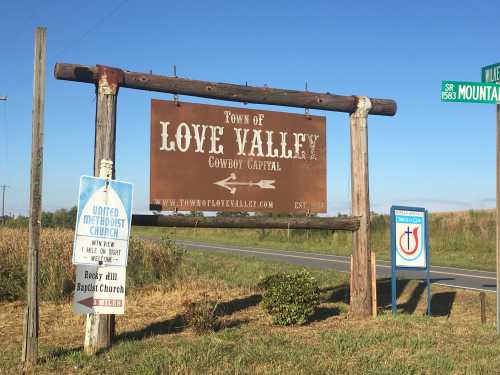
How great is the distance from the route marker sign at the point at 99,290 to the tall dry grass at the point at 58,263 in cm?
484

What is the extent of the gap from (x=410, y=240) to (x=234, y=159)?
11.4 feet

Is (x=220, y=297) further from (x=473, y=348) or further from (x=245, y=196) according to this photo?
(x=473, y=348)

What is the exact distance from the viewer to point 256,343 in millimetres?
6973

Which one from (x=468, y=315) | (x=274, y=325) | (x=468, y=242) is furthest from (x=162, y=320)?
(x=468, y=242)

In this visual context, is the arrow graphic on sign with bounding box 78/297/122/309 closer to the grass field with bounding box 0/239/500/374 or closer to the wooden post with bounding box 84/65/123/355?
the wooden post with bounding box 84/65/123/355

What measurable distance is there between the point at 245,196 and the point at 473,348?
395 cm

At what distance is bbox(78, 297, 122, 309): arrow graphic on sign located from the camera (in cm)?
666

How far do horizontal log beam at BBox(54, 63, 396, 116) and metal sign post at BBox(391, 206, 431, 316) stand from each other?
1788 mm

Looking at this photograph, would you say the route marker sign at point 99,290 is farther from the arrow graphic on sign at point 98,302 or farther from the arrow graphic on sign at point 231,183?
the arrow graphic on sign at point 231,183

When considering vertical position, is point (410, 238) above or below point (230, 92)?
below

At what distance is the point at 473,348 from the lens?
271 inches

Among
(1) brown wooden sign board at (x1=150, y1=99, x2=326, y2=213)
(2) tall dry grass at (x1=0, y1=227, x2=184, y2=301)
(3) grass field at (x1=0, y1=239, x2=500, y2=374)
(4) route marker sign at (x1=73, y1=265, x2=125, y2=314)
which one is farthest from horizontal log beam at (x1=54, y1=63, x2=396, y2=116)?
(2) tall dry grass at (x1=0, y1=227, x2=184, y2=301)

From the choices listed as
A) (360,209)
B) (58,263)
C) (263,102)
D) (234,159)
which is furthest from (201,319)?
(58,263)

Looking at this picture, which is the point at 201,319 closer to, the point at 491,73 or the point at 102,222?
the point at 102,222
